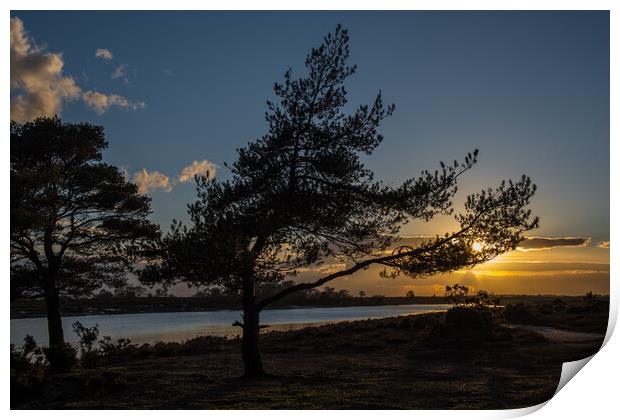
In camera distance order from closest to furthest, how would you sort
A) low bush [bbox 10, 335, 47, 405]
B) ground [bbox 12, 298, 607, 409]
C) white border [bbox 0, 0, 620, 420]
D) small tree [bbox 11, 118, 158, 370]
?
white border [bbox 0, 0, 620, 420]
ground [bbox 12, 298, 607, 409]
low bush [bbox 10, 335, 47, 405]
small tree [bbox 11, 118, 158, 370]

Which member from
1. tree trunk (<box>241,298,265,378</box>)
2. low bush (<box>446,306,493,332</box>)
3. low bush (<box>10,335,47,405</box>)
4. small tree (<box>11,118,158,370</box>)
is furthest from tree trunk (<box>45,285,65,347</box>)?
low bush (<box>446,306,493,332</box>)

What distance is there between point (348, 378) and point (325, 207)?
3588 millimetres

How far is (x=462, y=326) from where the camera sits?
67.7 feet

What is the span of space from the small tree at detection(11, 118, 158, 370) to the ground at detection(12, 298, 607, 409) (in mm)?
2662

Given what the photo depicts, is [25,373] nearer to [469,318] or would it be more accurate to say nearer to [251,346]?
[251,346]

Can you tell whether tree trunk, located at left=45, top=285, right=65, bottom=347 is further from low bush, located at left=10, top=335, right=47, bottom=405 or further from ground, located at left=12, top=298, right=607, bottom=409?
ground, located at left=12, top=298, right=607, bottom=409

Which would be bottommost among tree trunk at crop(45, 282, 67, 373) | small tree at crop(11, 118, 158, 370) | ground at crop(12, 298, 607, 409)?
ground at crop(12, 298, 607, 409)

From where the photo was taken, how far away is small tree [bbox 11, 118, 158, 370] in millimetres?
14836

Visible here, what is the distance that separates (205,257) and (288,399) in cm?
299
